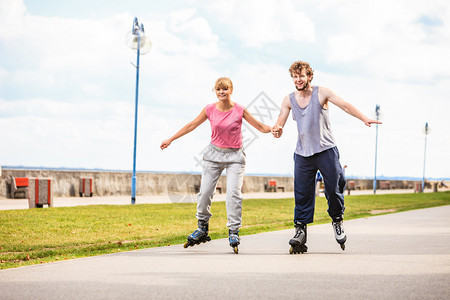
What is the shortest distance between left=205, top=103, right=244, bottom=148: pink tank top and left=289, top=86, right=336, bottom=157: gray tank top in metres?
0.69

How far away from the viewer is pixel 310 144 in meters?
6.41

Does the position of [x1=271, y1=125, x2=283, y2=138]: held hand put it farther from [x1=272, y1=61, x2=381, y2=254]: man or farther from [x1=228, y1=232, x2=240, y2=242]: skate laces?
[x1=228, y1=232, x2=240, y2=242]: skate laces

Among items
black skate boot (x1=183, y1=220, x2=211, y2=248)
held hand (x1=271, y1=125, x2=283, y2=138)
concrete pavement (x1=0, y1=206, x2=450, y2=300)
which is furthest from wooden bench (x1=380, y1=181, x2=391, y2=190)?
held hand (x1=271, y1=125, x2=283, y2=138)

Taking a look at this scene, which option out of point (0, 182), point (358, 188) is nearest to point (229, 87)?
point (0, 182)

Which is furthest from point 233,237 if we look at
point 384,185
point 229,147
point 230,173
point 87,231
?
point 384,185

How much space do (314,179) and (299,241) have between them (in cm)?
71

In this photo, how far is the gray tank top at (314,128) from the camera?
6.36 m

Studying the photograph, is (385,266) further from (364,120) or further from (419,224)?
(419,224)

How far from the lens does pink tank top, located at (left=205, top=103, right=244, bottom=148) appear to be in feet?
21.9

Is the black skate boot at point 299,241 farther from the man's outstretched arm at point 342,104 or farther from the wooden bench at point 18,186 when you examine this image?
the wooden bench at point 18,186

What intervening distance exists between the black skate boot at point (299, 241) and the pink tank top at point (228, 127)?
45.4 inches

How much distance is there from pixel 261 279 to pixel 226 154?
2.13 meters

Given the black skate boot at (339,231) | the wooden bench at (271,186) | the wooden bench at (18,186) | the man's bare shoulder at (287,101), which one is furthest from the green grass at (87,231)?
the wooden bench at (271,186)

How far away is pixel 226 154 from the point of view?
265 inches
